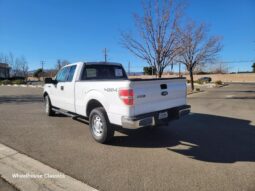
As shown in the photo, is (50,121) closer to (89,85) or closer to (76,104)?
(76,104)

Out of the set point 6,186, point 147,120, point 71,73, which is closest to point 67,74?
point 71,73

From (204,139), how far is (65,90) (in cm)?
419

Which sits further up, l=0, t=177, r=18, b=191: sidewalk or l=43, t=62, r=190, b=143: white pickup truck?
l=43, t=62, r=190, b=143: white pickup truck

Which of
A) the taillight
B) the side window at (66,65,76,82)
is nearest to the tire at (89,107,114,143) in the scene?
the taillight

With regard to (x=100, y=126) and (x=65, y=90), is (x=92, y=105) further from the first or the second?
(x=65, y=90)

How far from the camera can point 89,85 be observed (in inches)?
213

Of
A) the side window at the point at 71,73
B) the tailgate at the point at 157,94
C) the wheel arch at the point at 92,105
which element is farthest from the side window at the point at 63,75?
the tailgate at the point at 157,94

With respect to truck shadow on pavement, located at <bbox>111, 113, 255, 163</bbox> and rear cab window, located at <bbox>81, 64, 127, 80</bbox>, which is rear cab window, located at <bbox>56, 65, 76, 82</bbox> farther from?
truck shadow on pavement, located at <bbox>111, 113, 255, 163</bbox>

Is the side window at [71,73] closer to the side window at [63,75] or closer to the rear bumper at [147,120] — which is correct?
the side window at [63,75]

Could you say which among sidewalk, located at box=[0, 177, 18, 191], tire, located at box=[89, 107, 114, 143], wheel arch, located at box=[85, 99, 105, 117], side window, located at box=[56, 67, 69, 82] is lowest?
sidewalk, located at box=[0, 177, 18, 191]

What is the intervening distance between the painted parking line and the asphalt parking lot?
0.53 feet

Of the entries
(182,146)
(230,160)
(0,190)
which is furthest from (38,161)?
(230,160)

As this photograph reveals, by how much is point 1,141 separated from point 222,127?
6207 millimetres

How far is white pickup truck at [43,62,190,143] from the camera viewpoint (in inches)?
173
